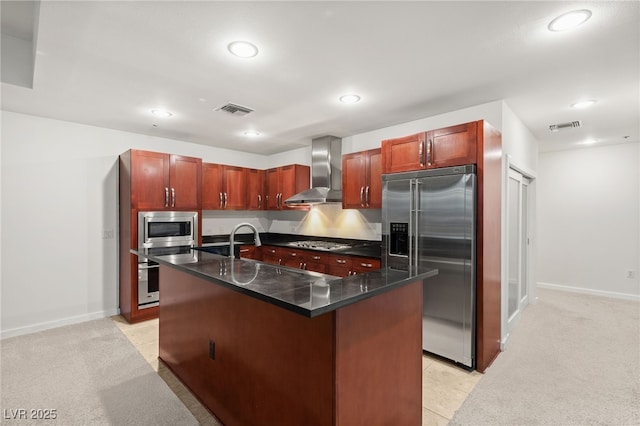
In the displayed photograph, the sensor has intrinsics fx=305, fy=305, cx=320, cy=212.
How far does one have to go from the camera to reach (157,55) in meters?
2.32

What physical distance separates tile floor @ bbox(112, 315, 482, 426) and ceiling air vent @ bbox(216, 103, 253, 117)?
273 centimetres

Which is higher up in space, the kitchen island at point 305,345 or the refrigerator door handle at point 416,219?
the refrigerator door handle at point 416,219

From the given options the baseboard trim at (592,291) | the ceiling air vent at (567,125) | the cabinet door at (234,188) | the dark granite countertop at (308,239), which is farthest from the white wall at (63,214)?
the baseboard trim at (592,291)

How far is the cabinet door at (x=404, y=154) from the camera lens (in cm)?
318

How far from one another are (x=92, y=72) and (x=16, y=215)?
2.31m

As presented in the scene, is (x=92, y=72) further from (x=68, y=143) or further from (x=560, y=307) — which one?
(x=560, y=307)

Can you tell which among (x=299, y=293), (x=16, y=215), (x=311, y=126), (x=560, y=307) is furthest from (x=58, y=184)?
(x=560, y=307)

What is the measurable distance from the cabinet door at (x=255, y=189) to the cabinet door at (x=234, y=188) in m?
0.08

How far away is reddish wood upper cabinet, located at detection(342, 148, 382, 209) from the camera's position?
4.03 metres

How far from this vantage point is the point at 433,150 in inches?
121

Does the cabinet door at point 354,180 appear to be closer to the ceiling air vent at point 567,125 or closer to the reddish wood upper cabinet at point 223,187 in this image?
the reddish wood upper cabinet at point 223,187

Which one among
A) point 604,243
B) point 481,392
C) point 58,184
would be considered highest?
point 58,184

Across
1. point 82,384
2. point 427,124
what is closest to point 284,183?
point 427,124

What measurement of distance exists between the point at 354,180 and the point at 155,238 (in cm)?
282
